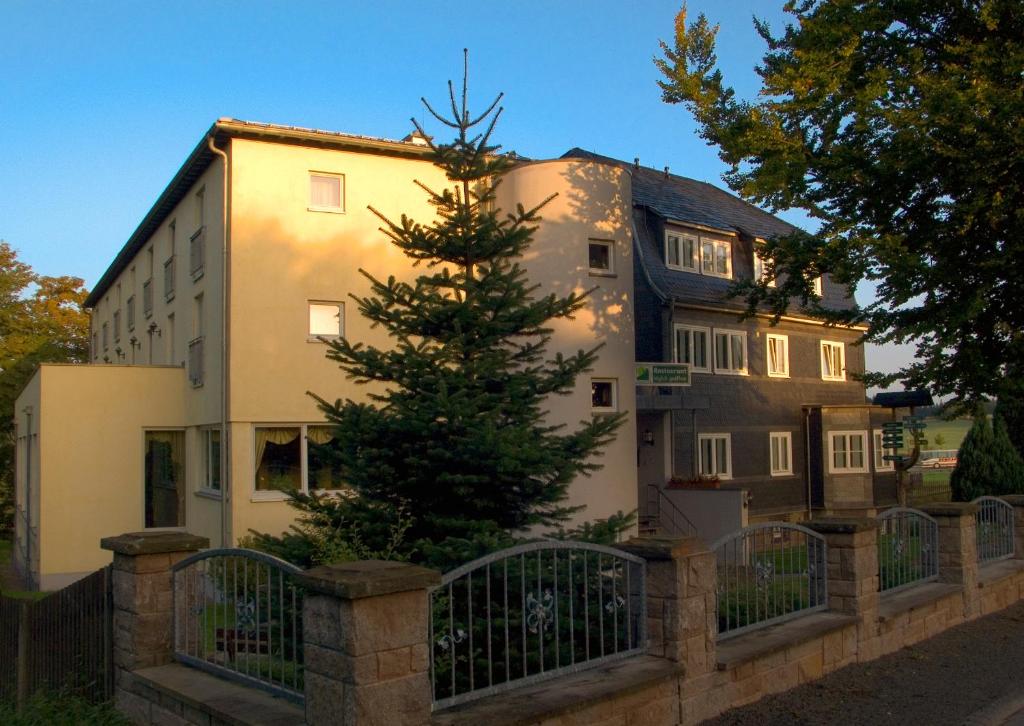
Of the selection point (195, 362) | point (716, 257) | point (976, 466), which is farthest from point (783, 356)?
point (195, 362)

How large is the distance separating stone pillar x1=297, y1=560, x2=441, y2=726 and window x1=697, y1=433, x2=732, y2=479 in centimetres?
2248

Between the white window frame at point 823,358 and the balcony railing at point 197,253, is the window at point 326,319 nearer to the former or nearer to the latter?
the balcony railing at point 197,253

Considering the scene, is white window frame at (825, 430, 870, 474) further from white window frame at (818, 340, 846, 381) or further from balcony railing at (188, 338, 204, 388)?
balcony railing at (188, 338, 204, 388)

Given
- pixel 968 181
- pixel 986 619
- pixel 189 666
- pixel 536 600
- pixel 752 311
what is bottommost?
pixel 986 619

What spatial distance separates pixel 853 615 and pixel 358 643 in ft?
18.4

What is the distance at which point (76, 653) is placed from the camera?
7980 mm

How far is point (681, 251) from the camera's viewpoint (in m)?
28.3

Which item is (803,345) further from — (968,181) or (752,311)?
(968,181)

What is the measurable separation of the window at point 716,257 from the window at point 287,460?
14.0 metres

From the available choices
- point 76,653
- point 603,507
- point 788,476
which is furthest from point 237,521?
point 788,476

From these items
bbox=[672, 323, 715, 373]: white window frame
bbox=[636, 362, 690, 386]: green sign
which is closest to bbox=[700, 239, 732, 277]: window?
bbox=[672, 323, 715, 373]: white window frame

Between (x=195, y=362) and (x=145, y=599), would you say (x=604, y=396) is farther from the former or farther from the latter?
(x=145, y=599)

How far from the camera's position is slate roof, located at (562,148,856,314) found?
2711cm

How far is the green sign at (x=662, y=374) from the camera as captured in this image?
2025cm
